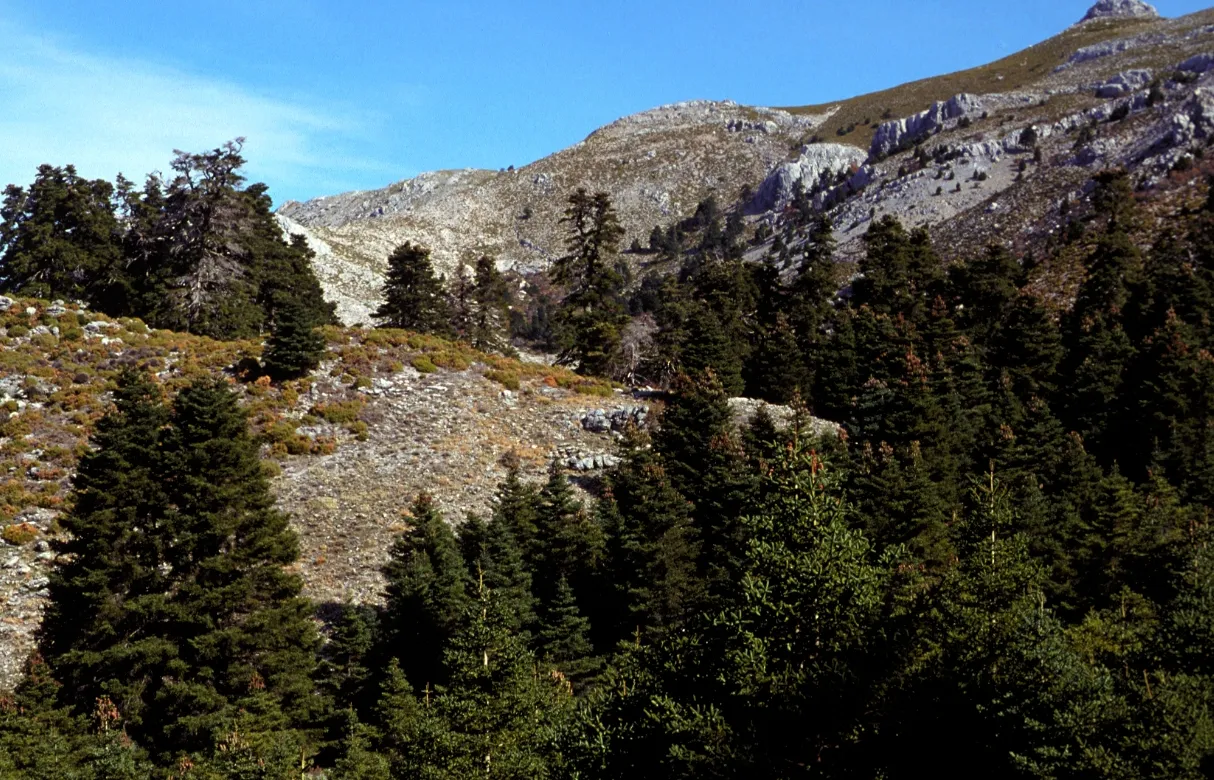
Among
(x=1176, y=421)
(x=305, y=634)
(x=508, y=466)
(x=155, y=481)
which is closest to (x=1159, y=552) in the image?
(x=1176, y=421)

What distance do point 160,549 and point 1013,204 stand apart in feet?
328

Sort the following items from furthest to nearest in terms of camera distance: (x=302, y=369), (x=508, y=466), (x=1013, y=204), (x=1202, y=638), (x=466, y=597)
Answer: (x=1013, y=204) → (x=302, y=369) → (x=508, y=466) → (x=466, y=597) → (x=1202, y=638)

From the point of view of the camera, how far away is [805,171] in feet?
574

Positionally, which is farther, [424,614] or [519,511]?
[519,511]

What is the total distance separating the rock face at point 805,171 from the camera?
17362cm

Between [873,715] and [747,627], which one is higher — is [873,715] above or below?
below

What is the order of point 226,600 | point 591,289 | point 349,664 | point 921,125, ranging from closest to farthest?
point 226,600, point 349,664, point 591,289, point 921,125

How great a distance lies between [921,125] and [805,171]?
2416 centimetres

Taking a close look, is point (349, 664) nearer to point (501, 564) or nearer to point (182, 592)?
point (182, 592)

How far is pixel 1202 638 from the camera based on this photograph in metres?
16.9

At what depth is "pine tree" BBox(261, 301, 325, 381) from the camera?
45.0 metres

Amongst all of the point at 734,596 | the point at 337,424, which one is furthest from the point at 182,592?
the point at 337,424

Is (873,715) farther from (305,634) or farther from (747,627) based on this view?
(305,634)

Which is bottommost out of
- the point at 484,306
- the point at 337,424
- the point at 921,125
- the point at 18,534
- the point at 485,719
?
the point at 485,719
